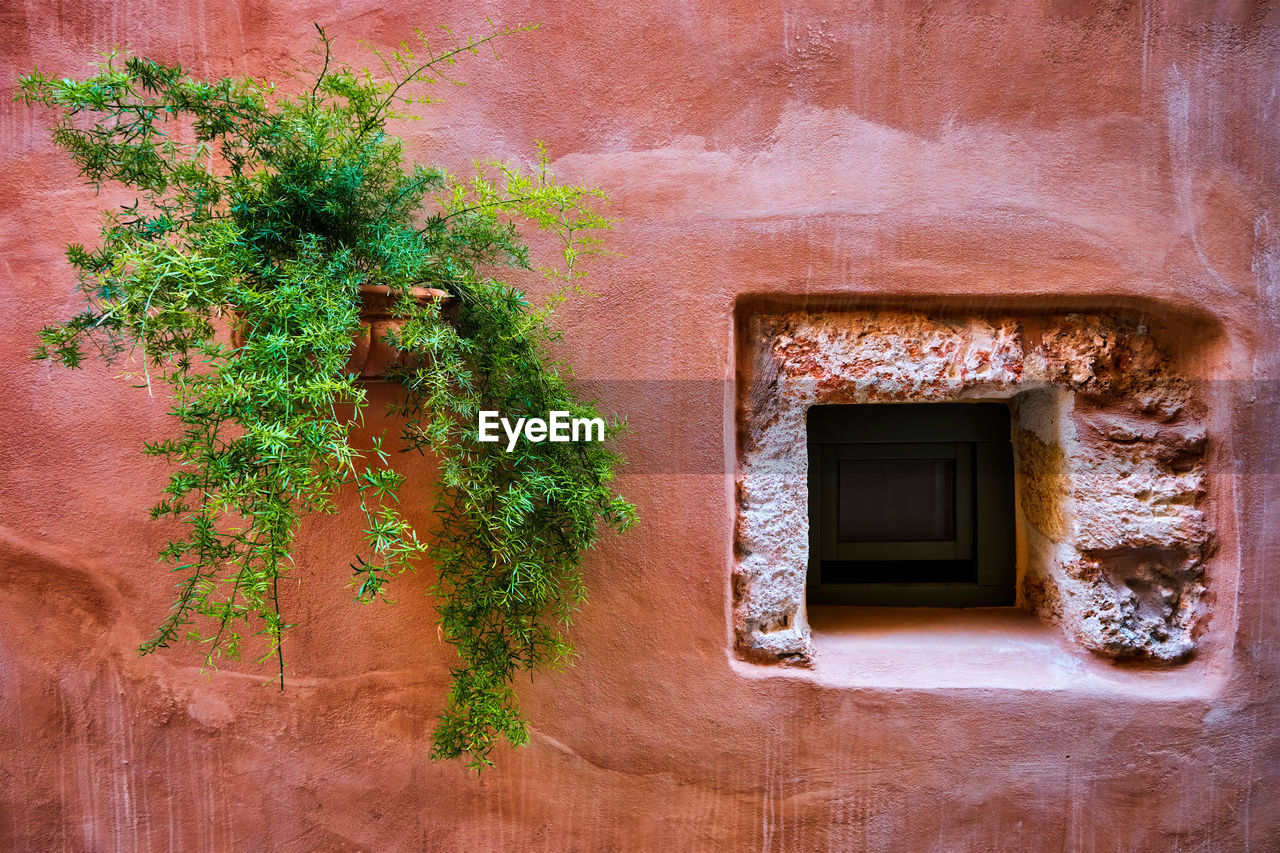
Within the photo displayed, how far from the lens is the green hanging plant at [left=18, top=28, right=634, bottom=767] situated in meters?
1.34

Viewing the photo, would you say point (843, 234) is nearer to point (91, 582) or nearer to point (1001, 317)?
point (1001, 317)

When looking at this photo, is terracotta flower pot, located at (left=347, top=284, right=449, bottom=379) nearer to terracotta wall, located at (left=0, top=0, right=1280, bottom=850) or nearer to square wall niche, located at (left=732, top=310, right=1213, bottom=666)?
terracotta wall, located at (left=0, top=0, right=1280, bottom=850)

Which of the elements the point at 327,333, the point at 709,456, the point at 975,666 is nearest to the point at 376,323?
the point at 327,333

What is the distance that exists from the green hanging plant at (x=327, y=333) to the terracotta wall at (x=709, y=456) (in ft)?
0.48

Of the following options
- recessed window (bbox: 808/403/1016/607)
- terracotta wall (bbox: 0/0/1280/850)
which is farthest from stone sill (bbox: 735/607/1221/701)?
recessed window (bbox: 808/403/1016/607)

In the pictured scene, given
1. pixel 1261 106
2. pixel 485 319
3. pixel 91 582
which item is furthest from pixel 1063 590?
pixel 91 582

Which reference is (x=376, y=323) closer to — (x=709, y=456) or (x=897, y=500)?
(x=709, y=456)

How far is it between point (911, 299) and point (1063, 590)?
3.46 feet

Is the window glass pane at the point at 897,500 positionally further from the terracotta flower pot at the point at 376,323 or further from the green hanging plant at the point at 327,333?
the terracotta flower pot at the point at 376,323

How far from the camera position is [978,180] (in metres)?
2.04

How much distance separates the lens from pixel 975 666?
2.14 meters

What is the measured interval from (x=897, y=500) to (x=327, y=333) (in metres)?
1.95

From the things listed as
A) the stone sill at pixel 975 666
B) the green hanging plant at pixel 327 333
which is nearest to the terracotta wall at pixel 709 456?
the stone sill at pixel 975 666

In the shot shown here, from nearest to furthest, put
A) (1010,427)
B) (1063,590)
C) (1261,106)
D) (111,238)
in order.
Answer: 1. (111,238)
2. (1261,106)
3. (1063,590)
4. (1010,427)
